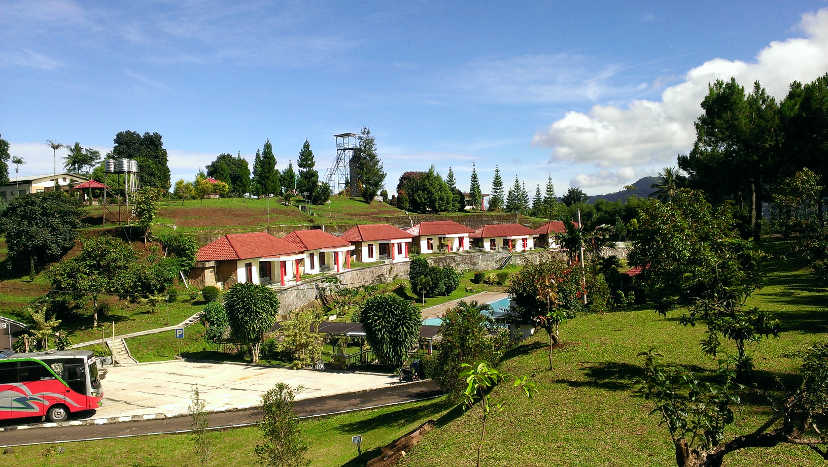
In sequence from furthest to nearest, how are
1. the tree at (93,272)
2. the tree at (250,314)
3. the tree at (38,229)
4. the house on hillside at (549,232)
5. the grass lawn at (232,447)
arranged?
the house on hillside at (549,232), the tree at (38,229), the tree at (93,272), the tree at (250,314), the grass lawn at (232,447)

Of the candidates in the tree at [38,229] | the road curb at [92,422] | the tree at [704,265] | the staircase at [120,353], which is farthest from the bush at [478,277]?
the road curb at [92,422]

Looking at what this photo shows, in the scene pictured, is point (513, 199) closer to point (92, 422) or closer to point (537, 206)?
point (537, 206)

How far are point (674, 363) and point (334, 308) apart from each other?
28.3 m

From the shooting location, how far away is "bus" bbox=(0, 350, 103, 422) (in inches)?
706

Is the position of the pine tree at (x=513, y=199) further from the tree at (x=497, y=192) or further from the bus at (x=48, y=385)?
the bus at (x=48, y=385)

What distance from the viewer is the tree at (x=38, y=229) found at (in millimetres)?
36688

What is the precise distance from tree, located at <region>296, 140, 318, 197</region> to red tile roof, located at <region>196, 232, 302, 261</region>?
32.3 metres

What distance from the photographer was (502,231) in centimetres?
6606

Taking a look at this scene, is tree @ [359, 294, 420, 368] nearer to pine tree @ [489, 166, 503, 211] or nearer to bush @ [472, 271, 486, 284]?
bush @ [472, 271, 486, 284]

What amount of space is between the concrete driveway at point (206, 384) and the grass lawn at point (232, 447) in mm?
2980

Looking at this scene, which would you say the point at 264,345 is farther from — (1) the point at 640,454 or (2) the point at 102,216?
(2) the point at 102,216

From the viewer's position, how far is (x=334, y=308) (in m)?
40.3

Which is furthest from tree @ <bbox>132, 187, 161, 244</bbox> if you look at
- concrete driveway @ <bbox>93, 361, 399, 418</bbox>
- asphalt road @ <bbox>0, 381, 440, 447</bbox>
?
asphalt road @ <bbox>0, 381, 440, 447</bbox>

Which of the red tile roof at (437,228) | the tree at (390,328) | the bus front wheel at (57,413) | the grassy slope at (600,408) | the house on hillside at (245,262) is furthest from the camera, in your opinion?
the red tile roof at (437,228)
